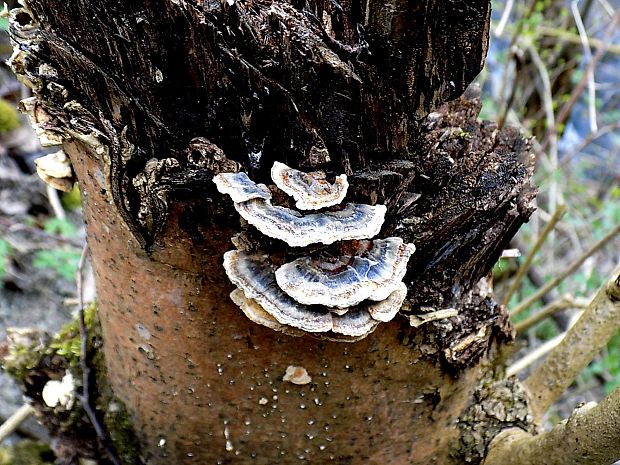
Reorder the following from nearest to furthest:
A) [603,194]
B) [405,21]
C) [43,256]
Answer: [405,21]
[43,256]
[603,194]

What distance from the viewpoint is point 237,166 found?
0.84 metres

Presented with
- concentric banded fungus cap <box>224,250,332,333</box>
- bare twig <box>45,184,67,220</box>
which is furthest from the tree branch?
bare twig <box>45,184,67,220</box>

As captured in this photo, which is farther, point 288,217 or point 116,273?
point 116,273

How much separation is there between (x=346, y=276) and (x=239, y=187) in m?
0.21

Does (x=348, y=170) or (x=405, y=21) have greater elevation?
(x=405, y=21)

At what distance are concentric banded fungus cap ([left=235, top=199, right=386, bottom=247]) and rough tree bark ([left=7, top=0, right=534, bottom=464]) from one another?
0.07m

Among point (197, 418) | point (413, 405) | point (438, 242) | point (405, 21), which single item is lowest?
point (197, 418)

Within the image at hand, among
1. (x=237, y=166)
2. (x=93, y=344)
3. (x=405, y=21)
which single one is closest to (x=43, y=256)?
(x=93, y=344)

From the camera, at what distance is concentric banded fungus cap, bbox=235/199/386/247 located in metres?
0.78

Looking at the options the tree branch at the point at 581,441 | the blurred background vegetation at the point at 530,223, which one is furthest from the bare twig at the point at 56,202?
the tree branch at the point at 581,441

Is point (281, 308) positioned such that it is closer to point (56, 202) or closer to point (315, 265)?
point (315, 265)

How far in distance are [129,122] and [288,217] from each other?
28 cm

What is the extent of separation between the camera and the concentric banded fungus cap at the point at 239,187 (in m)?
0.78

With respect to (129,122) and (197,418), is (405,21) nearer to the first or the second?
(129,122)
